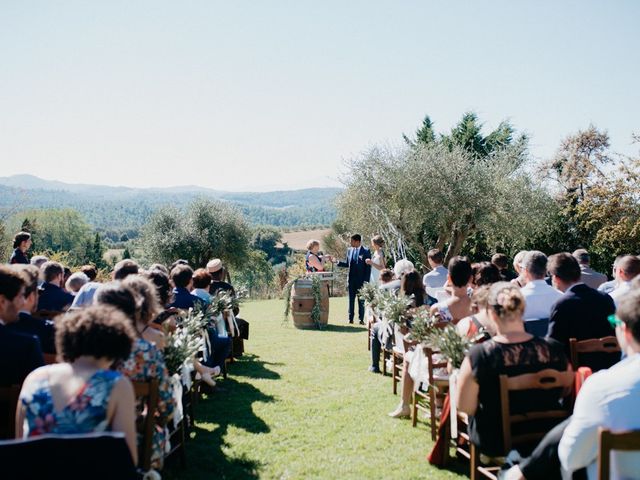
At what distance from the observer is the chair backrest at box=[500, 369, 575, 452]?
3.56 metres

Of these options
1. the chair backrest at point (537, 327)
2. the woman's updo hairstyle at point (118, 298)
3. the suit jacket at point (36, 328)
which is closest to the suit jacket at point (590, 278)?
the chair backrest at point (537, 327)

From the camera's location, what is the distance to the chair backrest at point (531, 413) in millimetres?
3561

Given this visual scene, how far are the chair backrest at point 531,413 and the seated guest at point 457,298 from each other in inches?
85.3

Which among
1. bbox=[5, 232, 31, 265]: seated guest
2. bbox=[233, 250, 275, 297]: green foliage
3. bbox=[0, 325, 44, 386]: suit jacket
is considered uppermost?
bbox=[5, 232, 31, 265]: seated guest

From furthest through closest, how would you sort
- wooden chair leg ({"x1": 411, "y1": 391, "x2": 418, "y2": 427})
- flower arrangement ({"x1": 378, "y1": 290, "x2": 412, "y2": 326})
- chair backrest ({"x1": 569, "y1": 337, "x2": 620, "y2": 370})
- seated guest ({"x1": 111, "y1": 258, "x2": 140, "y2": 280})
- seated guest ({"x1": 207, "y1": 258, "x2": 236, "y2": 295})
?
1. seated guest ({"x1": 207, "y1": 258, "x2": 236, "y2": 295})
2. flower arrangement ({"x1": 378, "y1": 290, "x2": 412, "y2": 326})
3. seated guest ({"x1": 111, "y1": 258, "x2": 140, "y2": 280})
4. wooden chair leg ({"x1": 411, "y1": 391, "x2": 418, "y2": 427})
5. chair backrest ({"x1": 569, "y1": 337, "x2": 620, "y2": 370})

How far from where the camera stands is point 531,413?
3.68m

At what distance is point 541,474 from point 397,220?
2018 centimetres

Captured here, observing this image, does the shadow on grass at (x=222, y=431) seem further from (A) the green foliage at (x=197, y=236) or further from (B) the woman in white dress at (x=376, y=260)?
(A) the green foliage at (x=197, y=236)

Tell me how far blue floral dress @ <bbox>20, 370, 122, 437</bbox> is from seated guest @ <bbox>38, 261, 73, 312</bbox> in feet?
14.1

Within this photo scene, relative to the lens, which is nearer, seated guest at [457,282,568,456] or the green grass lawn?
seated guest at [457,282,568,456]

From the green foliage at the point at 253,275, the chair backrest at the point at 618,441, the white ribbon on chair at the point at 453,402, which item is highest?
the chair backrest at the point at 618,441

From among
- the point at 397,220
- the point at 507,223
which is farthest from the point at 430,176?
the point at 507,223

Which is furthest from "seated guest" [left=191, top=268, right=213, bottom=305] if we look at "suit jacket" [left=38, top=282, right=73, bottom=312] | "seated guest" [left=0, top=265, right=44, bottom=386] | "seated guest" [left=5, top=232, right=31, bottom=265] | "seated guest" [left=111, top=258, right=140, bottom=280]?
"seated guest" [left=5, top=232, right=31, bottom=265]

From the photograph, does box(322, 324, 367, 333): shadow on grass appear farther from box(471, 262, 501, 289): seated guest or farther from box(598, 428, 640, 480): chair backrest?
box(598, 428, 640, 480): chair backrest
